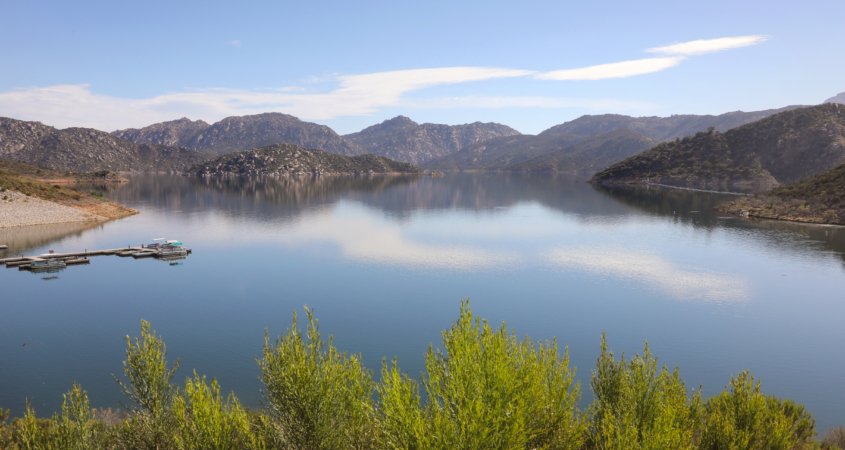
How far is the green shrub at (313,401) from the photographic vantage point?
30328 millimetres

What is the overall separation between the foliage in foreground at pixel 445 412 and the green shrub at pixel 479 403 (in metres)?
0.08

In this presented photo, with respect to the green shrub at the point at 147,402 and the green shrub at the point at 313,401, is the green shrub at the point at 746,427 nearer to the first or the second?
the green shrub at the point at 313,401

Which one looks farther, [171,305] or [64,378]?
[171,305]

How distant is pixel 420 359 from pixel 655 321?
124ft

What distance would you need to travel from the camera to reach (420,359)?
59312mm

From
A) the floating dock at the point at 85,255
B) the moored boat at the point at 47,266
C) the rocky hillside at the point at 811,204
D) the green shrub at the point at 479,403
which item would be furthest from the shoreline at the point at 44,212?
the rocky hillside at the point at 811,204

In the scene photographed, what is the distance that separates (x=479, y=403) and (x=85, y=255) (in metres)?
122

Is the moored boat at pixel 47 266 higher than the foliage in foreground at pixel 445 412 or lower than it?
lower

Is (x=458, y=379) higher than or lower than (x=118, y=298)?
higher

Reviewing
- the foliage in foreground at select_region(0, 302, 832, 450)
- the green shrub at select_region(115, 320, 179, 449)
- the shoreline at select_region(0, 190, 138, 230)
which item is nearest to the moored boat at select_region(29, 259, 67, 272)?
the shoreline at select_region(0, 190, 138, 230)

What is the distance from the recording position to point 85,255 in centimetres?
11462

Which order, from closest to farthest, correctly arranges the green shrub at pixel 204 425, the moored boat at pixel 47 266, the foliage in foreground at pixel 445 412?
the foliage in foreground at pixel 445 412
the green shrub at pixel 204 425
the moored boat at pixel 47 266

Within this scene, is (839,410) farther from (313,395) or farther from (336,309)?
(336,309)

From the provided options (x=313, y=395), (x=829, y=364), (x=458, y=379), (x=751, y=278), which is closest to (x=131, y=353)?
(x=313, y=395)
